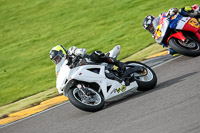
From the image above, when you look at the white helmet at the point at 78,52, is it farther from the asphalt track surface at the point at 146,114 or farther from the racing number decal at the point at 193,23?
the racing number decal at the point at 193,23

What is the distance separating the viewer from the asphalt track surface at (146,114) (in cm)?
496

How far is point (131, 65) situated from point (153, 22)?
223cm

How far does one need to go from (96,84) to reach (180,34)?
269 cm

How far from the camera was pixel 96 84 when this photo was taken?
6863mm

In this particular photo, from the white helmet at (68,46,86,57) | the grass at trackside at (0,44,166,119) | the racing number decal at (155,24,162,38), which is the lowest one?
the grass at trackside at (0,44,166,119)

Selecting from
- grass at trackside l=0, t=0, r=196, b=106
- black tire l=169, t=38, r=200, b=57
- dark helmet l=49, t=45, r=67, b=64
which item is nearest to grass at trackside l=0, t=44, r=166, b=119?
grass at trackside l=0, t=0, r=196, b=106

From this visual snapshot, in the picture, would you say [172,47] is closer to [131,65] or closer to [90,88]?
[131,65]

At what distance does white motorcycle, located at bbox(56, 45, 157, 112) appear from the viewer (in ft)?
21.6

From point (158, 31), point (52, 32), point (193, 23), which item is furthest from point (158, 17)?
point (52, 32)

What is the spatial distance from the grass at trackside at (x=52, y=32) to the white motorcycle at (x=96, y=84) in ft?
12.1

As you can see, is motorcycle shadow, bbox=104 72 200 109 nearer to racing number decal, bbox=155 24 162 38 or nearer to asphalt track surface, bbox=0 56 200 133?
asphalt track surface, bbox=0 56 200 133

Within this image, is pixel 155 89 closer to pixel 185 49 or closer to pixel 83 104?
pixel 83 104

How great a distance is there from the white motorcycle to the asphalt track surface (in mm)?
160

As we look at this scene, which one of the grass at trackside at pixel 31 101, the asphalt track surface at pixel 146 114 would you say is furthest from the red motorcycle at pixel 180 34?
the grass at trackside at pixel 31 101
